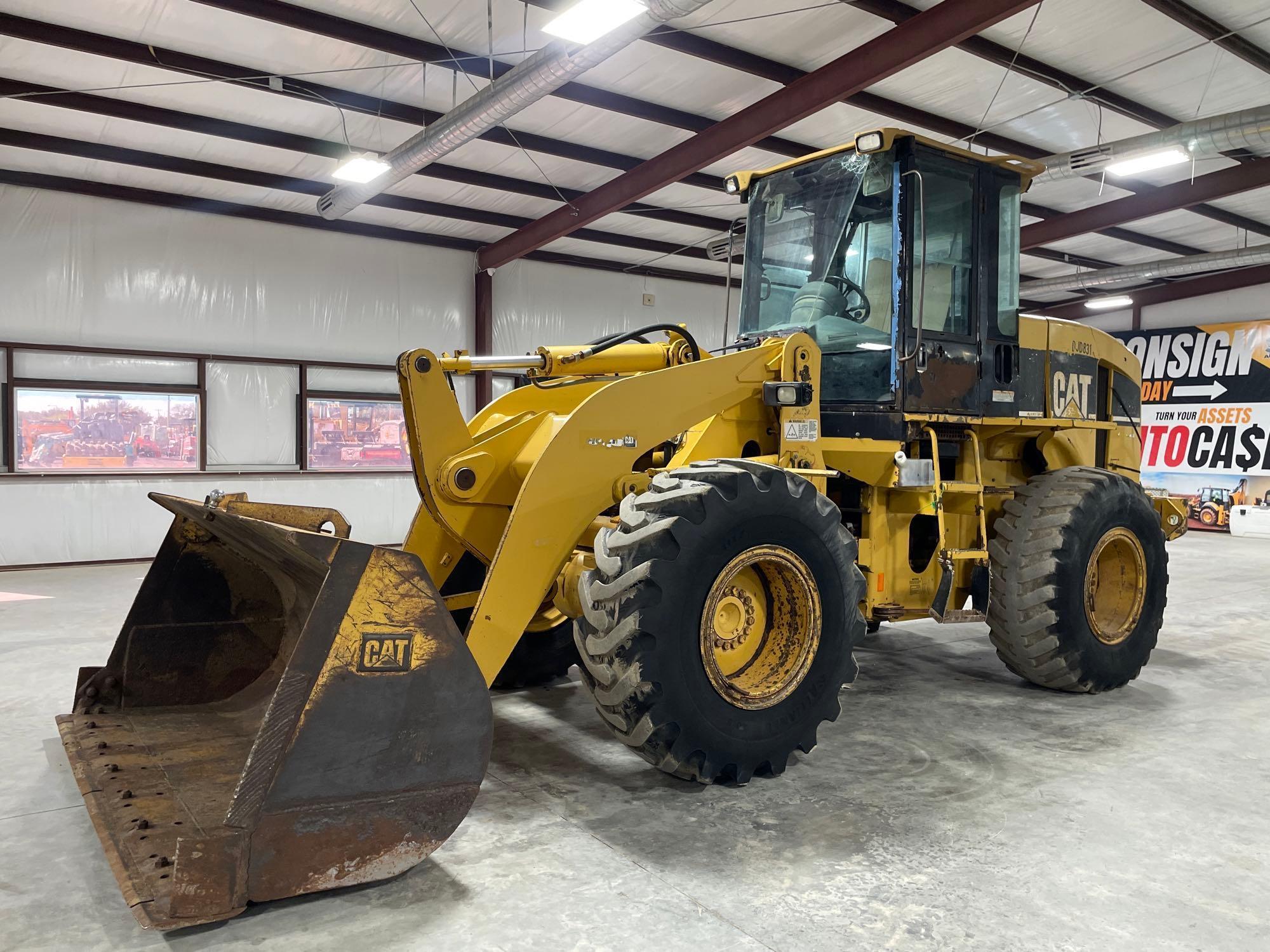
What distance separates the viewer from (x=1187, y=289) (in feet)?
63.6

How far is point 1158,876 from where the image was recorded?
3158 mm

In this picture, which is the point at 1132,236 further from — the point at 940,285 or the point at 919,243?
the point at 919,243

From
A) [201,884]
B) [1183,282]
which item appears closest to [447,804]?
[201,884]

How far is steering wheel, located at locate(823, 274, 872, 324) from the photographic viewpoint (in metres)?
5.15

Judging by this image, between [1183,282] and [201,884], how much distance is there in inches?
853

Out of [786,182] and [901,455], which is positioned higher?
[786,182]

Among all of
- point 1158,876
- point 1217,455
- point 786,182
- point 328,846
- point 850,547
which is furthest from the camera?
point 1217,455

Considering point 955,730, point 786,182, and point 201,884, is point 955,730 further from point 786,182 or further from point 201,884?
point 201,884

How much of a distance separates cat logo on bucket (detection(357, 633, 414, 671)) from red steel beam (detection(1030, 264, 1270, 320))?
→ 2021 centimetres

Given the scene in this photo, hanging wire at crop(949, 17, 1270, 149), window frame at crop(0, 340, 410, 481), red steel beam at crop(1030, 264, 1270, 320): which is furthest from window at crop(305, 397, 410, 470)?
red steel beam at crop(1030, 264, 1270, 320)

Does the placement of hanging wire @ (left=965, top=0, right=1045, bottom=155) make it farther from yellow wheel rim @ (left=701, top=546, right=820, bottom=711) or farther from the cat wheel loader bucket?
the cat wheel loader bucket

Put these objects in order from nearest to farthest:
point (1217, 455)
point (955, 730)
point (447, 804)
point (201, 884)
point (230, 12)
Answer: point (201, 884) < point (447, 804) < point (955, 730) < point (230, 12) < point (1217, 455)

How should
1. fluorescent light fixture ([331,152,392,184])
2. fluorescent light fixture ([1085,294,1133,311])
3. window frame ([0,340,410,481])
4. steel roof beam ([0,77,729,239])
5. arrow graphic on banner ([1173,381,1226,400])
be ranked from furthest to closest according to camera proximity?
fluorescent light fixture ([1085,294,1133,311]) < arrow graphic on banner ([1173,381,1226,400]) < window frame ([0,340,410,481]) < fluorescent light fixture ([331,152,392,184]) < steel roof beam ([0,77,729,239])

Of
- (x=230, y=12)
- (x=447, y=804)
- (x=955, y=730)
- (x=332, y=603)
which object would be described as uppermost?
(x=230, y=12)
